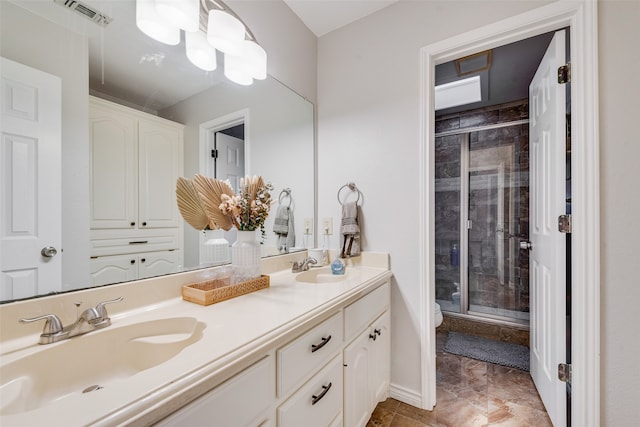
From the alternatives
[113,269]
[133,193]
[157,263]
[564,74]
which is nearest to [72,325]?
[113,269]

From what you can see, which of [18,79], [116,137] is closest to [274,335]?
[116,137]

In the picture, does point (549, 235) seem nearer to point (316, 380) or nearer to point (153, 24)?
point (316, 380)

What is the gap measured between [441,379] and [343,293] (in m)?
1.30

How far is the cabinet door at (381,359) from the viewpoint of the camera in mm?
1393

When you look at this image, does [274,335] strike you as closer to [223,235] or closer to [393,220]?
[223,235]

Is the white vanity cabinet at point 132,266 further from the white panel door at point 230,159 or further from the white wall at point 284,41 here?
the white wall at point 284,41

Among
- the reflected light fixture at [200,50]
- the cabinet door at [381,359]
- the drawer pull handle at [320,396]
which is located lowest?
the cabinet door at [381,359]

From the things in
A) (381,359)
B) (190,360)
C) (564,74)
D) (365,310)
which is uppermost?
(564,74)

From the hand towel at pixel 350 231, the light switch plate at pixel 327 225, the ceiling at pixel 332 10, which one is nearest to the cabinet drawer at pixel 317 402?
the hand towel at pixel 350 231

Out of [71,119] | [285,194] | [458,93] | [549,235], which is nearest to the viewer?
[71,119]

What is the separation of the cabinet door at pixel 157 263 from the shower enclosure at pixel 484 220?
8.86 ft

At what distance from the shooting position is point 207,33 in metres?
1.17

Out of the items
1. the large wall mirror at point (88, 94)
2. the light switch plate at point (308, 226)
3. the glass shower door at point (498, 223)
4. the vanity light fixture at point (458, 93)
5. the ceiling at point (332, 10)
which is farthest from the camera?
the glass shower door at point (498, 223)

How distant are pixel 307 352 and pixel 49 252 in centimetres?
83
